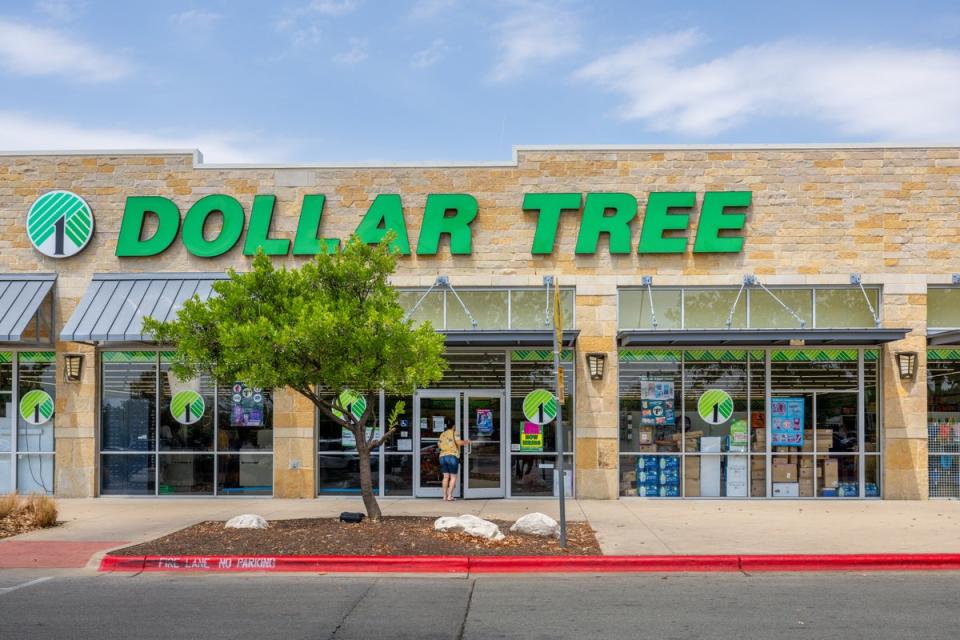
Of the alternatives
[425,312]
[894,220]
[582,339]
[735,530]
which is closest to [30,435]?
[425,312]

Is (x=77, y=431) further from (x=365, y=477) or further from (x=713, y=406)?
(x=713, y=406)

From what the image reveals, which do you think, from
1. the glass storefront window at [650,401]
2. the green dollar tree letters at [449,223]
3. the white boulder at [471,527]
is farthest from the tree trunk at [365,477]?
the glass storefront window at [650,401]

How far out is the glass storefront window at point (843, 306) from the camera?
18797 millimetres

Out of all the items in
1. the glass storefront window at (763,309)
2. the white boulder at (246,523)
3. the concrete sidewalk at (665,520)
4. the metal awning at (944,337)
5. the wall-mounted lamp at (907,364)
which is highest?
the glass storefront window at (763,309)

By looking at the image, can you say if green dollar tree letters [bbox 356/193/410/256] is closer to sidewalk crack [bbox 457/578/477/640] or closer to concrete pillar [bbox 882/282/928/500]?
sidewalk crack [bbox 457/578/477/640]

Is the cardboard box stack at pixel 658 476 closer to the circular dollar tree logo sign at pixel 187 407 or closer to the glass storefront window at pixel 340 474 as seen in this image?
the glass storefront window at pixel 340 474

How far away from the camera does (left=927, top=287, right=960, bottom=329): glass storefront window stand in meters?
18.8

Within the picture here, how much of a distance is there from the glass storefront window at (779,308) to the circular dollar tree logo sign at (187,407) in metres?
11.1

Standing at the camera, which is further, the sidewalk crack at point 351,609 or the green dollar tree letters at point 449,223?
the green dollar tree letters at point 449,223

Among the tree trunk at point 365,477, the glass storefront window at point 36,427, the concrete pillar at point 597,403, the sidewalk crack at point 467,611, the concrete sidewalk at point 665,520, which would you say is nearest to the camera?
the sidewalk crack at point 467,611

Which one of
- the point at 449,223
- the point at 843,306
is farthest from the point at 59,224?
the point at 843,306

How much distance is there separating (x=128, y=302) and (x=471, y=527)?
30.3 feet

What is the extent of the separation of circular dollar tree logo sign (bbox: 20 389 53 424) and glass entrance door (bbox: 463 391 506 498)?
8.47 m

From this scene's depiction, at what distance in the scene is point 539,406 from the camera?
19.0 m
